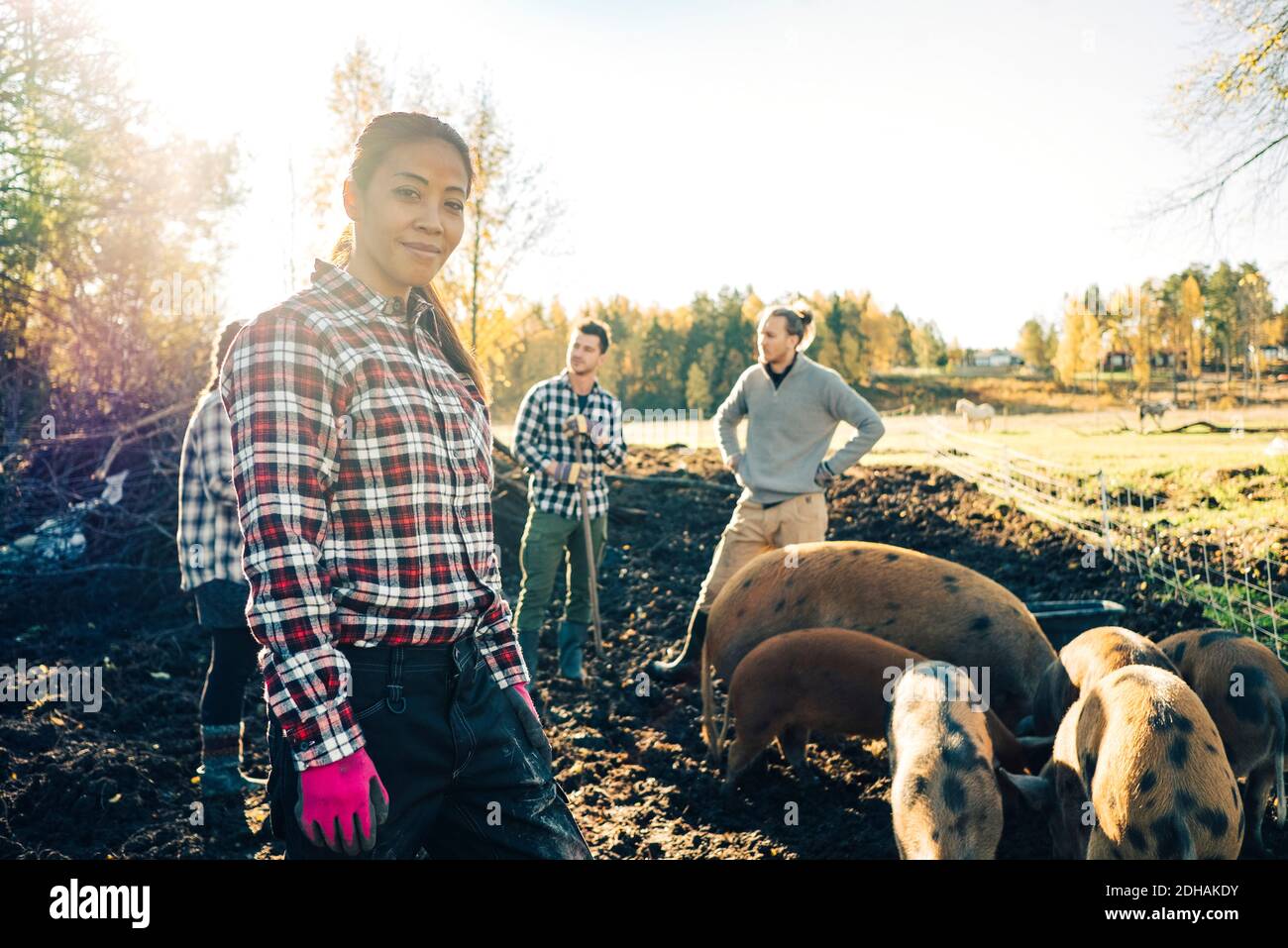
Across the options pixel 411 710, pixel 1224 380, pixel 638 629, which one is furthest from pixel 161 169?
pixel 411 710

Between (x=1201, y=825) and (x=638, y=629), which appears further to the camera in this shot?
(x=638, y=629)

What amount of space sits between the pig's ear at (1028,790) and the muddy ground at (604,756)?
0.08 meters

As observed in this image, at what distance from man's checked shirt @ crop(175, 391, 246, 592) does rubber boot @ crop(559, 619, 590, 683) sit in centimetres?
237

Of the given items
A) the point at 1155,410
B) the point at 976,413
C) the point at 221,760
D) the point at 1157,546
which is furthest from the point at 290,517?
the point at 976,413

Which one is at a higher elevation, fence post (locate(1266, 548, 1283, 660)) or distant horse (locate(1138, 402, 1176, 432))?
distant horse (locate(1138, 402, 1176, 432))

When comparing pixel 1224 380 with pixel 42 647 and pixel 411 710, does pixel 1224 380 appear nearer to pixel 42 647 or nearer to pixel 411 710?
pixel 411 710

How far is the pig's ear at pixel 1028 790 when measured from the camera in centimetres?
298

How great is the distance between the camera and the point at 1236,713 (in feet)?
11.2

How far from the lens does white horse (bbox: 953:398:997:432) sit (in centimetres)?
1391

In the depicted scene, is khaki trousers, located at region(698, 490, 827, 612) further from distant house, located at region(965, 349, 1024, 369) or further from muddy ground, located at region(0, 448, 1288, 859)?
distant house, located at region(965, 349, 1024, 369)

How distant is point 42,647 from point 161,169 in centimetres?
911

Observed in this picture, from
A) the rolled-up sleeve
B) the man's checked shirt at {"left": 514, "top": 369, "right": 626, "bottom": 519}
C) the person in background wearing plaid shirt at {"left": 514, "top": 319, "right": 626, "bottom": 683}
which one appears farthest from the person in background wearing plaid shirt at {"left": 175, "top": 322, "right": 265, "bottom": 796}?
the rolled-up sleeve

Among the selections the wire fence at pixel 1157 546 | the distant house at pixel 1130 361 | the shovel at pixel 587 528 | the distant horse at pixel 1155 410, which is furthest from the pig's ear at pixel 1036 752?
the distant house at pixel 1130 361

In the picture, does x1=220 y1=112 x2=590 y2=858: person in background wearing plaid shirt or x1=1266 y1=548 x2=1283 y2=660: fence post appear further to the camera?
x1=1266 y1=548 x2=1283 y2=660: fence post
